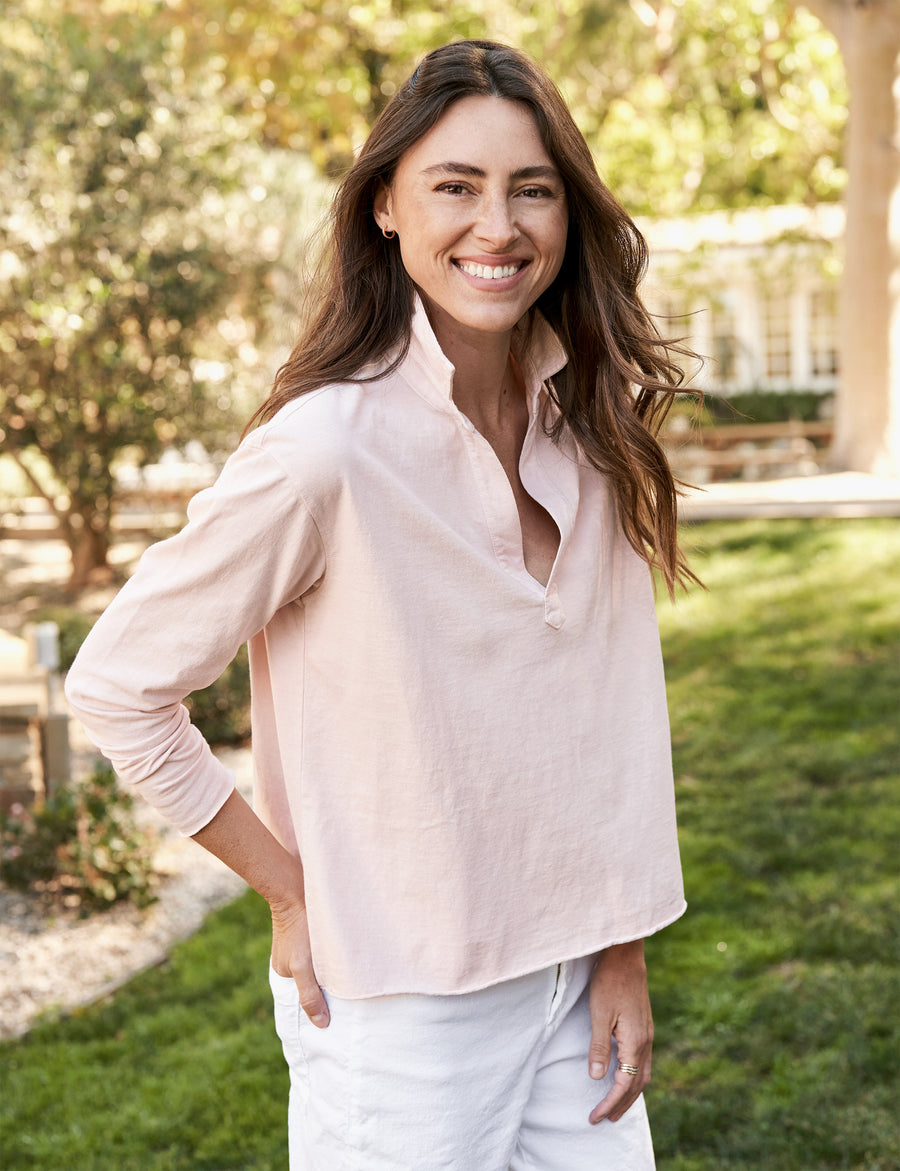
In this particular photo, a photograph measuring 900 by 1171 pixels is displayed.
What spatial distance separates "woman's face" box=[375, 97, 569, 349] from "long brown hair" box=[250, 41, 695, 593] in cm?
3

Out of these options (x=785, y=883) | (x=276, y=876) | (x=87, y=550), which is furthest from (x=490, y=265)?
(x=87, y=550)

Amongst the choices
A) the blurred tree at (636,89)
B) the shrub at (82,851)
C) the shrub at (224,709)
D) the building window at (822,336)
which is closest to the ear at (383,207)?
the shrub at (82,851)

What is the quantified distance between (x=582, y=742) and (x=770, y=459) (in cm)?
1563

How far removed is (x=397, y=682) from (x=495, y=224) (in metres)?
0.57

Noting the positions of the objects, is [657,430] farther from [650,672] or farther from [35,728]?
[35,728]

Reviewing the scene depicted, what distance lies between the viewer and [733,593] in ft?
29.9

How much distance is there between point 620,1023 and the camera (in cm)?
173

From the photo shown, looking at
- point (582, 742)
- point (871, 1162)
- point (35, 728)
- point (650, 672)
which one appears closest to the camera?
point (582, 742)

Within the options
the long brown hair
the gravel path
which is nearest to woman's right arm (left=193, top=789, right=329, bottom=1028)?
the long brown hair

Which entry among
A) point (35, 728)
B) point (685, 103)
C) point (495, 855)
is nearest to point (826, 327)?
point (685, 103)

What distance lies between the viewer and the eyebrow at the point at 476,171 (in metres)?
1.54

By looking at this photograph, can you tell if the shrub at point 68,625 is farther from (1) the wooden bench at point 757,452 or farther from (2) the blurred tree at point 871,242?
(2) the blurred tree at point 871,242

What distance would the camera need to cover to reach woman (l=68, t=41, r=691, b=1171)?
1.44 m

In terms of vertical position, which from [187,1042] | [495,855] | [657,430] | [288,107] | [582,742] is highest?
[288,107]
